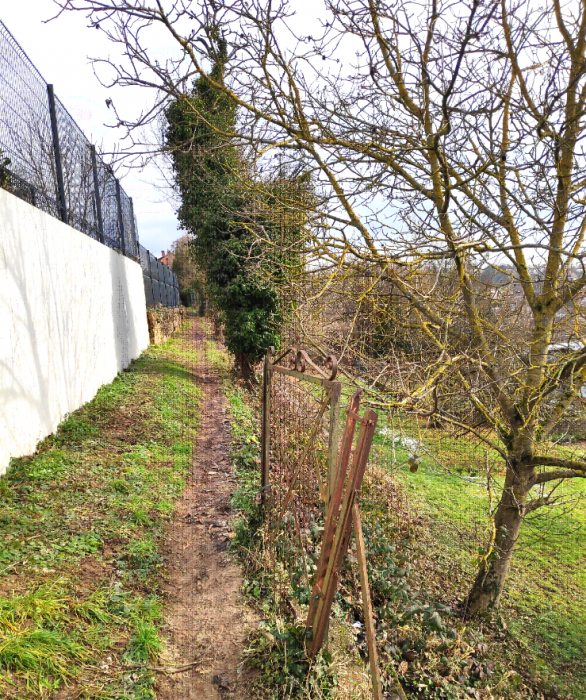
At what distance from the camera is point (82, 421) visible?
234 inches

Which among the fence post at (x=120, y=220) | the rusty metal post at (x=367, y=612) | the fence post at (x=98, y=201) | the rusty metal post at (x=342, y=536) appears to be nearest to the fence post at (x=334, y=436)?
the rusty metal post at (x=342, y=536)

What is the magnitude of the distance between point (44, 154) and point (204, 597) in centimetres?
579

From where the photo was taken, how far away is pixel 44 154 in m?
5.88

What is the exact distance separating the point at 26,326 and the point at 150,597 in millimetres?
3167

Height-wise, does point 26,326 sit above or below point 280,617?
above

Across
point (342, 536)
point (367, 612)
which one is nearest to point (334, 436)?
point (342, 536)

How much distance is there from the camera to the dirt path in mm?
2533

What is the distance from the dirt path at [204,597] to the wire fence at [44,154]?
3.26m

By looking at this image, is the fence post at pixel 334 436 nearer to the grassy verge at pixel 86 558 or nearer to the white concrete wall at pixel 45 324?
the grassy verge at pixel 86 558

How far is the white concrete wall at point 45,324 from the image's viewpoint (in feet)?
13.9

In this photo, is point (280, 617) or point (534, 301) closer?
point (280, 617)

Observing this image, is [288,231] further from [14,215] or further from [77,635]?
[77,635]

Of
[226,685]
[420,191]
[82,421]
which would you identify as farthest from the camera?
[82,421]

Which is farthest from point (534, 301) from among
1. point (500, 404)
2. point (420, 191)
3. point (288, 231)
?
point (288, 231)
